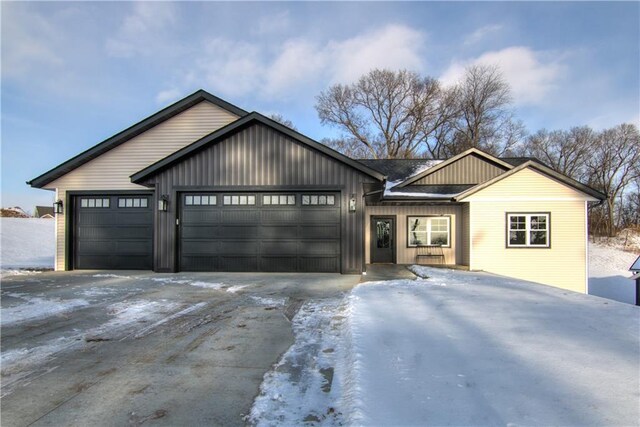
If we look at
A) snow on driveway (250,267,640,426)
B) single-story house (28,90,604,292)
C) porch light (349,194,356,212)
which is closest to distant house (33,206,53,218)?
single-story house (28,90,604,292)

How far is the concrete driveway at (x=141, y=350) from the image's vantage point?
2805 millimetres

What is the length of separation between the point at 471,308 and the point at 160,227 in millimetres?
9017

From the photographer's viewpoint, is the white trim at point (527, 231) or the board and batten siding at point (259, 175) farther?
the white trim at point (527, 231)

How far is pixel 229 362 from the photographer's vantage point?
3.79m

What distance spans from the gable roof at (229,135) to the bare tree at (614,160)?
35804 mm

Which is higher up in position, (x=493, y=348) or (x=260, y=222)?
(x=260, y=222)

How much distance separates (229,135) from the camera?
10.8 m

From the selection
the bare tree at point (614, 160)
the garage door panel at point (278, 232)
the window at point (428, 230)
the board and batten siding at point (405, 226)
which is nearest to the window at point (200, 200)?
the garage door panel at point (278, 232)

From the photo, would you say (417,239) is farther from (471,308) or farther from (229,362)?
(229,362)

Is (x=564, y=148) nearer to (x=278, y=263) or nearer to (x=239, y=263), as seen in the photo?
(x=278, y=263)

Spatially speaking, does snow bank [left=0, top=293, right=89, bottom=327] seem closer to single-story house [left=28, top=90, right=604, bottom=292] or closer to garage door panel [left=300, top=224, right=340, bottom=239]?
single-story house [left=28, top=90, right=604, bottom=292]

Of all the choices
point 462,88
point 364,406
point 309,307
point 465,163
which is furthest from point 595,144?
point 364,406

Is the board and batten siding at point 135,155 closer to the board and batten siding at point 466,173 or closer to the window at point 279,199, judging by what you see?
Result: the window at point 279,199

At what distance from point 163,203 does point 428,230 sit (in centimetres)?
988
